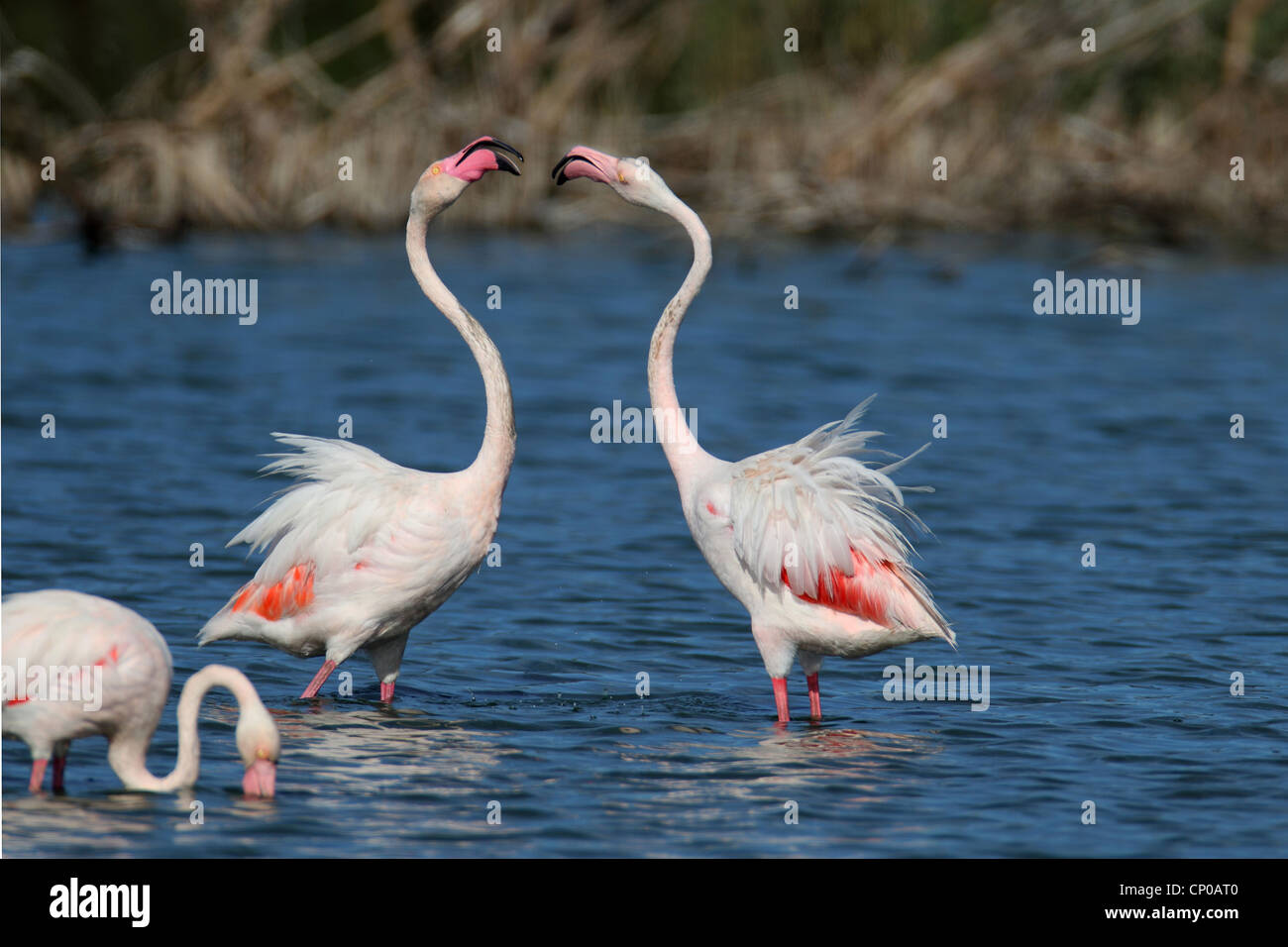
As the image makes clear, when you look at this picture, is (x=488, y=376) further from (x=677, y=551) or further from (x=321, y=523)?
(x=677, y=551)

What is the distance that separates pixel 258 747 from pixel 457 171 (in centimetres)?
277

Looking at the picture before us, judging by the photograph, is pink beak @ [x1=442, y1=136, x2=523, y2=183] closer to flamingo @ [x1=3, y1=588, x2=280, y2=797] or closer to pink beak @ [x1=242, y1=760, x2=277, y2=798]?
flamingo @ [x1=3, y1=588, x2=280, y2=797]

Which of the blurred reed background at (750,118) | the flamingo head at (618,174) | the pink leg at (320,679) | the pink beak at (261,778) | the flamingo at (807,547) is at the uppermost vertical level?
the blurred reed background at (750,118)

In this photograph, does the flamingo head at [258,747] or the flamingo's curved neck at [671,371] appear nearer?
the flamingo head at [258,747]

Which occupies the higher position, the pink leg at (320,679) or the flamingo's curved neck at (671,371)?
the flamingo's curved neck at (671,371)

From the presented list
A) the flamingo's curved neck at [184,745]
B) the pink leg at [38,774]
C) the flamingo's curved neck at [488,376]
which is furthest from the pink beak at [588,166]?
the pink leg at [38,774]

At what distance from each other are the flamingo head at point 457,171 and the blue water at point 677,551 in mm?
2163

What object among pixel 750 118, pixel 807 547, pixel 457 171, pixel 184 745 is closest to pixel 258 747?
pixel 184 745

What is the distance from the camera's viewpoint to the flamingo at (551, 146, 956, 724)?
695cm

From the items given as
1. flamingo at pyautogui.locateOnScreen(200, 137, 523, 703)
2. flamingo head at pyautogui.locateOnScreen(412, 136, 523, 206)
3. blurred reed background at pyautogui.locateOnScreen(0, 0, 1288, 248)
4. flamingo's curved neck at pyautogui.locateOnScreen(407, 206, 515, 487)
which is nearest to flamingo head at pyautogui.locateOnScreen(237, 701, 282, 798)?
flamingo at pyautogui.locateOnScreen(200, 137, 523, 703)

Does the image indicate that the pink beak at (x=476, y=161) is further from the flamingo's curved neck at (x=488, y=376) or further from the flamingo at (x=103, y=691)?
the flamingo at (x=103, y=691)

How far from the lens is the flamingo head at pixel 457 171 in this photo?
7465 millimetres
